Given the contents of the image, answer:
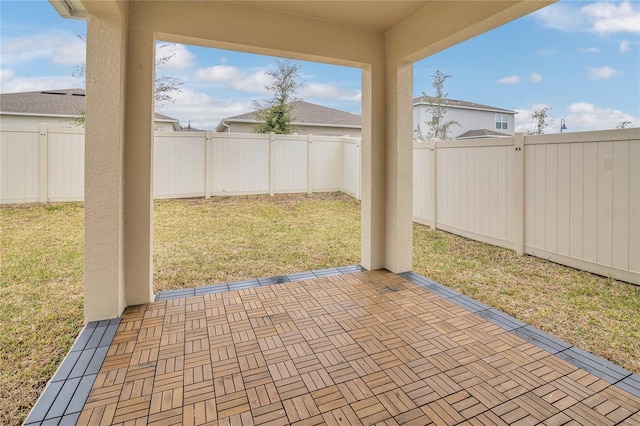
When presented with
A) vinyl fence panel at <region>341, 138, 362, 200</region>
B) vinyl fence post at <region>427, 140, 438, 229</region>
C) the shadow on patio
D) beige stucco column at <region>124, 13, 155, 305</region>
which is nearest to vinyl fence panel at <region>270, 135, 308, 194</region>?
vinyl fence panel at <region>341, 138, 362, 200</region>

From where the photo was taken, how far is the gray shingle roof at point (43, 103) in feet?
40.5

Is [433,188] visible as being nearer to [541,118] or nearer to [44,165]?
[541,118]

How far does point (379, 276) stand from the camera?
386 cm

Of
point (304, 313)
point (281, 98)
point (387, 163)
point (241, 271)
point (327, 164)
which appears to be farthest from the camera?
point (281, 98)

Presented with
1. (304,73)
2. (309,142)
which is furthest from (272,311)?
(304,73)

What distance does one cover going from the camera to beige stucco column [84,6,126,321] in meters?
2.58

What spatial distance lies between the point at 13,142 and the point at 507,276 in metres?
9.74

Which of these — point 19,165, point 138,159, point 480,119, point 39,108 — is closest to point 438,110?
point 480,119

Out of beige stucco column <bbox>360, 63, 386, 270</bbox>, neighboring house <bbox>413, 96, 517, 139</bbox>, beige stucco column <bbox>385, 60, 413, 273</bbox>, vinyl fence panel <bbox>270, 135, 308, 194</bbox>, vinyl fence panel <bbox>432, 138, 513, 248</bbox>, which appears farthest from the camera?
neighboring house <bbox>413, 96, 517, 139</bbox>

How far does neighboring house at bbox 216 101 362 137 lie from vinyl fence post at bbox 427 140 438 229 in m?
9.03

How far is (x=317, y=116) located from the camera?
1658 centimetres

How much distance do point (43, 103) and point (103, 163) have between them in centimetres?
1464

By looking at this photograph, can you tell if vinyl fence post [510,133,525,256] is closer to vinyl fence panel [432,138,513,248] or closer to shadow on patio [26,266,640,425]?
vinyl fence panel [432,138,513,248]

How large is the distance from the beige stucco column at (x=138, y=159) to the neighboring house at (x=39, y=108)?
9.86 meters
